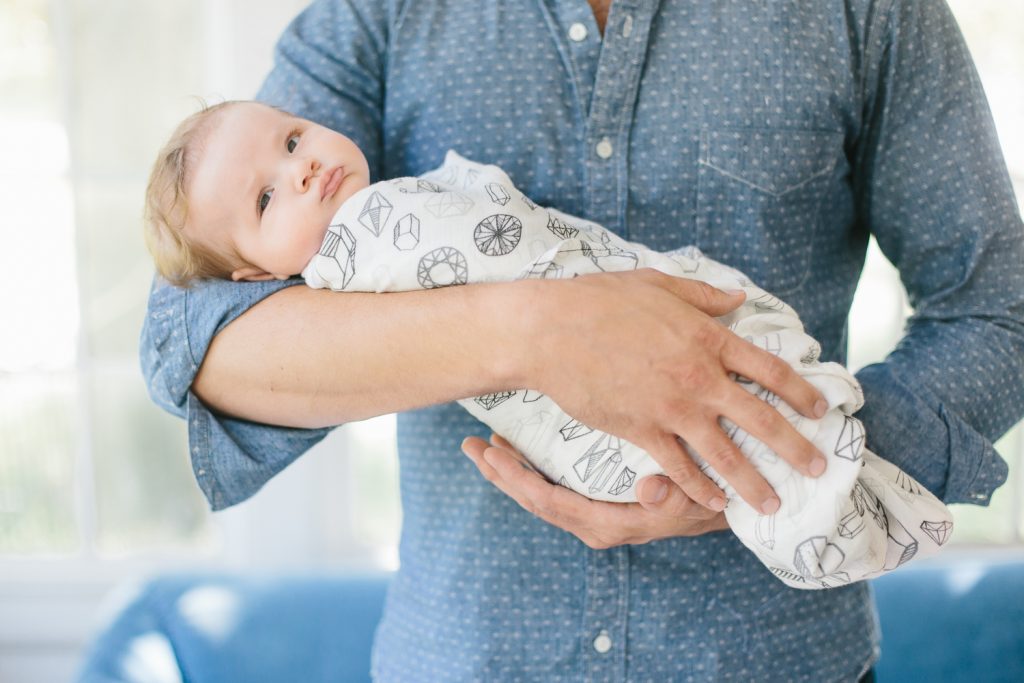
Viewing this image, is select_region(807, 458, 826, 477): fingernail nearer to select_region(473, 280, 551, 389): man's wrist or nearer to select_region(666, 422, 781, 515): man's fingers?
select_region(666, 422, 781, 515): man's fingers

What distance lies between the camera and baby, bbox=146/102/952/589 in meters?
0.88

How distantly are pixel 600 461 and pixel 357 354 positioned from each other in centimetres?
26

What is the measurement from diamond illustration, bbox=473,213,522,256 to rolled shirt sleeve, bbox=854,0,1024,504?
1.39ft

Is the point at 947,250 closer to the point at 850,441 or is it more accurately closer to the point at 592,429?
the point at 850,441

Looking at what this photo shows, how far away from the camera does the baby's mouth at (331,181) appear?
3.34ft

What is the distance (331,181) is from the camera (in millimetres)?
1022

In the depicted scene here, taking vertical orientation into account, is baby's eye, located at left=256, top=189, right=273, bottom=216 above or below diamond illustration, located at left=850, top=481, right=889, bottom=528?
above

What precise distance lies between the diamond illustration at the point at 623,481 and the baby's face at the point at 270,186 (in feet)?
1.39

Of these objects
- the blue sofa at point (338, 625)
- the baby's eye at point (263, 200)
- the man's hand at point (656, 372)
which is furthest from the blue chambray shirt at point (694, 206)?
the blue sofa at point (338, 625)

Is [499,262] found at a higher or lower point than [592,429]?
higher

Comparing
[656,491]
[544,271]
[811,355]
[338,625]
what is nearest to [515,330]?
[544,271]

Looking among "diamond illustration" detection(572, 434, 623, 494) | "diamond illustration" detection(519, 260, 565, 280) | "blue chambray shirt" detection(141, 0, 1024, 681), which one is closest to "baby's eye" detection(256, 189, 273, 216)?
"blue chambray shirt" detection(141, 0, 1024, 681)

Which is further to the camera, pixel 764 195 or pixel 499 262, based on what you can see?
pixel 764 195

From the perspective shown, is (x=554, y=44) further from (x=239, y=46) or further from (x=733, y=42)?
(x=239, y=46)
